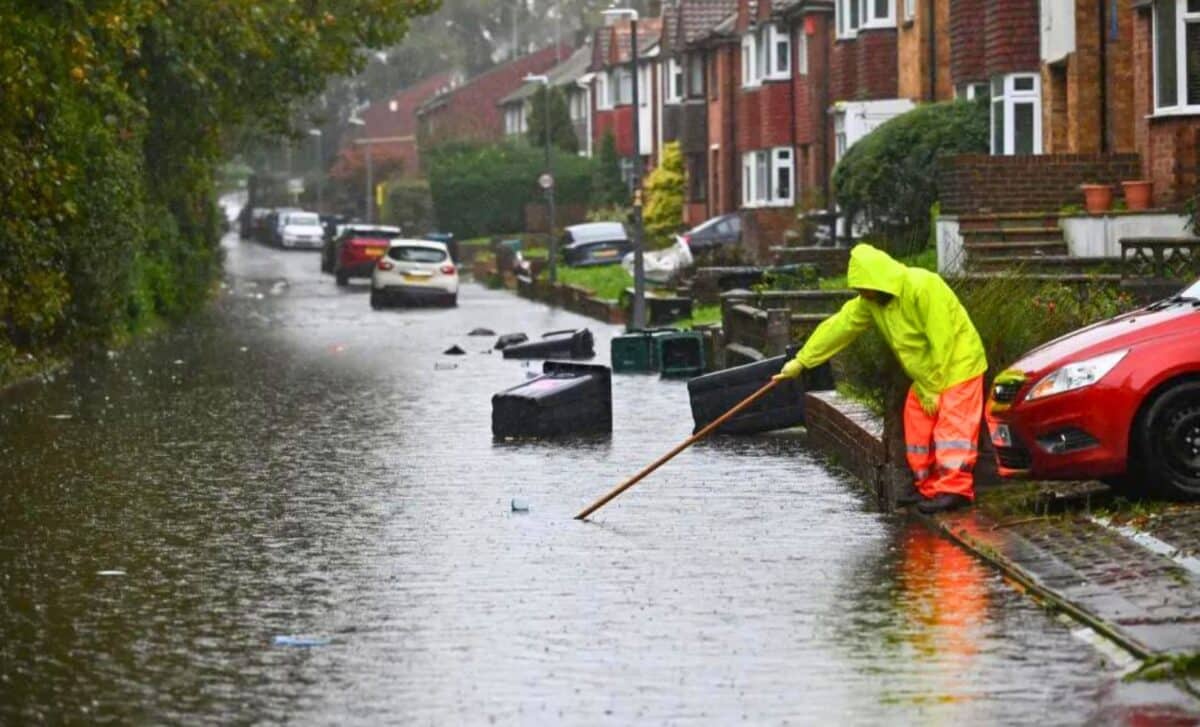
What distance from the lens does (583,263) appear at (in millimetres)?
60875

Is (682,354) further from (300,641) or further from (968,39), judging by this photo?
(300,641)

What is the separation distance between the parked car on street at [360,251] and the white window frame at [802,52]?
39.4ft

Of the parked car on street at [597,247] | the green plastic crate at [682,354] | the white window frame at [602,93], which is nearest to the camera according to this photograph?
the green plastic crate at [682,354]

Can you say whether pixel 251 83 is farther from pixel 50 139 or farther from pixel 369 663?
pixel 369 663

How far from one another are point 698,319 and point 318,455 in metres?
17.8

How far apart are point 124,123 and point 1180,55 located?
526 inches

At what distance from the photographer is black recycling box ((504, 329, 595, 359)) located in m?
30.2

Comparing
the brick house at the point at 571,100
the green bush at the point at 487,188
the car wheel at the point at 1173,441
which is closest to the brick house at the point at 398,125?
the brick house at the point at 571,100

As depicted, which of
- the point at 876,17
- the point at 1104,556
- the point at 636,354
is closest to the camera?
the point at 1104,556

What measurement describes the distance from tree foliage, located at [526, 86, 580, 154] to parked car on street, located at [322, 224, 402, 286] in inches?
1155

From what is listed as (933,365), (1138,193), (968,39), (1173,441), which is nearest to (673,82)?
(968,39)

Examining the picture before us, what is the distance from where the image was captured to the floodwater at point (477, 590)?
859 centimetres

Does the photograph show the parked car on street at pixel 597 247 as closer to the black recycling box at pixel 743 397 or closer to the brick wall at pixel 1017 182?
the brick wall at pixel 1017 182

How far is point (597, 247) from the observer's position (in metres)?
61.2
